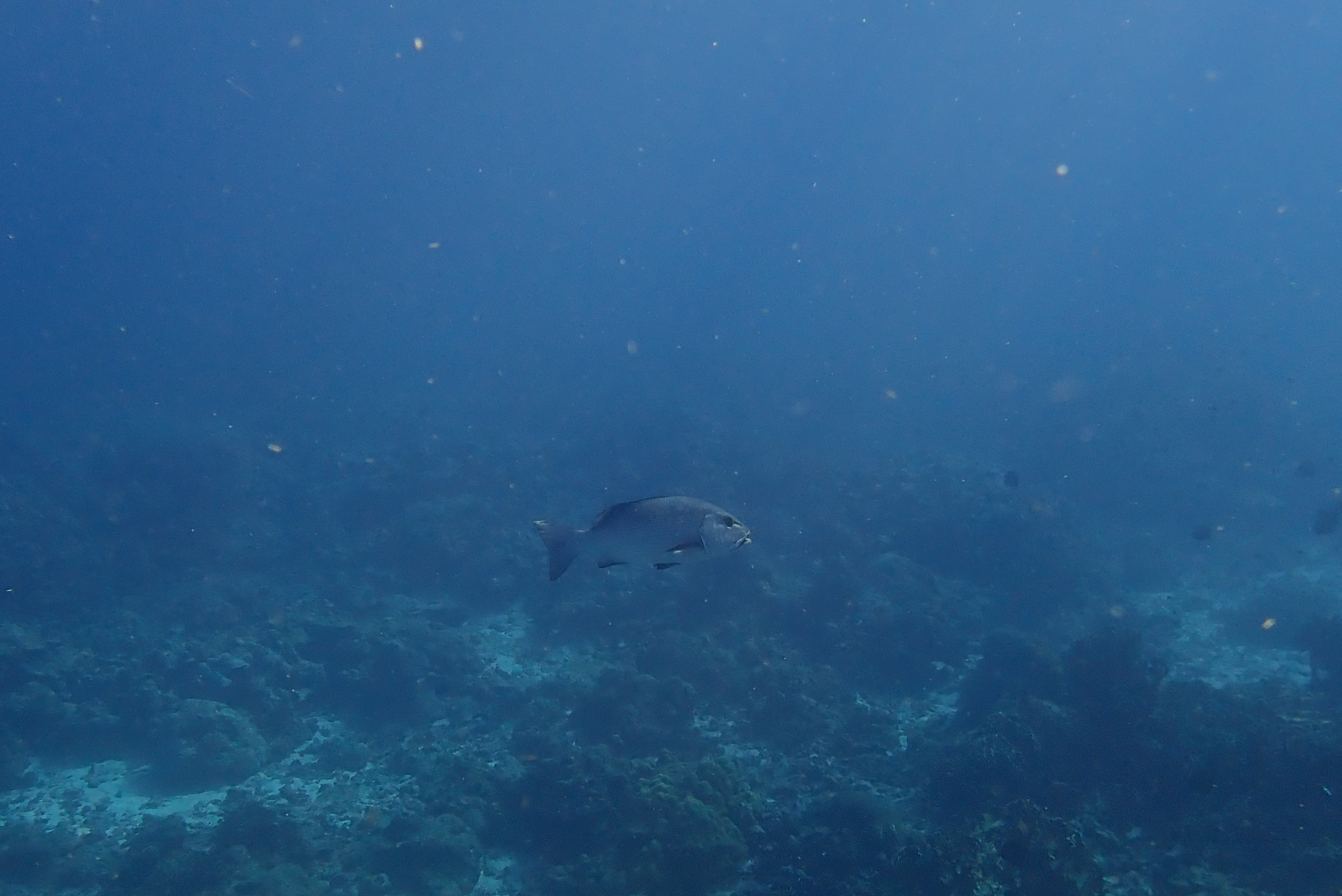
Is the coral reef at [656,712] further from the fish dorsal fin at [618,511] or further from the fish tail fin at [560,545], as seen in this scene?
the fish dorsal fin at [618,511]

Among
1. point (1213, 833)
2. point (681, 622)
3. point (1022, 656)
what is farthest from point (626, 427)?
point (1213, 833)

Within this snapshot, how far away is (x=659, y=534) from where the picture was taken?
4.01 meters

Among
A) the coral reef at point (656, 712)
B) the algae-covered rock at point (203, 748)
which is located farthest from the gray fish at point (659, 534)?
the algae-covered rock at point (203, 748)

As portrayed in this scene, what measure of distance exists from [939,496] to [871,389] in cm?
2188

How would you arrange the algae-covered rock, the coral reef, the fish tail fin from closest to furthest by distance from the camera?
1. the fish tail fin
2. the coral reef
3. the algae-covered rock

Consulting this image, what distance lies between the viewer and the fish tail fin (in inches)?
168

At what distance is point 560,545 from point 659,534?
→ 712 mm

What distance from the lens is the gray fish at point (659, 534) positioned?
4.02 metres

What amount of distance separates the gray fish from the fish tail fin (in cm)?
1

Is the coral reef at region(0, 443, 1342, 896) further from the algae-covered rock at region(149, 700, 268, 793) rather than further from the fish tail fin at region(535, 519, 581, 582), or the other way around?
the fish tail fin at region(535, 519, 581, 582)

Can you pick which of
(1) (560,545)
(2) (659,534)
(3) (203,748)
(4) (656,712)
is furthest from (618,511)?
(3) (203,748)

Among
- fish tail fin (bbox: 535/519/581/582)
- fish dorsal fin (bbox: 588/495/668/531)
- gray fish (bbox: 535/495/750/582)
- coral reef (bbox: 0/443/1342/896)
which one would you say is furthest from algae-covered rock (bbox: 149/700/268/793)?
fish dorsal fin (bbox: 588/495/668/531)

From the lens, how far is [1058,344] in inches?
2114

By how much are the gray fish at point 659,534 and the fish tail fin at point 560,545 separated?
0.01 meters
